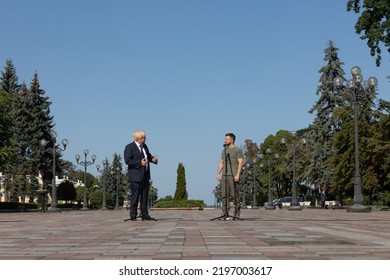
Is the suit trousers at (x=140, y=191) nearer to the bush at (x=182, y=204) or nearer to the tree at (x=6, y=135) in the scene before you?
the bush at (x=182, y=204)

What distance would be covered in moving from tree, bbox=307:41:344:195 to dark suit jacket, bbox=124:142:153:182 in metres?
43.2

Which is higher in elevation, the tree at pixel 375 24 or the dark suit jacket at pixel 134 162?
the tree at pixel 375 24

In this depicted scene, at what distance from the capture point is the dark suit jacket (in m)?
13.7

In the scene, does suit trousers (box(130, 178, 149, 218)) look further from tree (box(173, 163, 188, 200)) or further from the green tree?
tree (box(173, 163, 188, 200))

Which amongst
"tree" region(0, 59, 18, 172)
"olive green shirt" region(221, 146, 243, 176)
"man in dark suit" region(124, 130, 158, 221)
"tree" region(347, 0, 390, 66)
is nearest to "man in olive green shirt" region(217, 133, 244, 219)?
"olive green shirt" region(221, 146, 243, 176)

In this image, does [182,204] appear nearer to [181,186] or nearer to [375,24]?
[181,186]

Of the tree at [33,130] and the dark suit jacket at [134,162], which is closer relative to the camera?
the dark suit jacket at [134,162]

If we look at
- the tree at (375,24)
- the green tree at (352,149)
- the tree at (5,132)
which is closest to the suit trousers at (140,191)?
the tree at (375,24)

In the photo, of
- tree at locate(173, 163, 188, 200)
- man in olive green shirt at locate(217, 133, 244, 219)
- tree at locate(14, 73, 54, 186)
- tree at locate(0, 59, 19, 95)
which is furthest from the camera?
tree at locate(0, 59, 19, 95)

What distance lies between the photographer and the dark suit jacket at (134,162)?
13656mm

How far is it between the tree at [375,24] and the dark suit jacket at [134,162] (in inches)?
744

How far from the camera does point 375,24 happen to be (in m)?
28.9

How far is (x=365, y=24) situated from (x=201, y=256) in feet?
86.0

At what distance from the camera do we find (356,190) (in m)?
27.7
